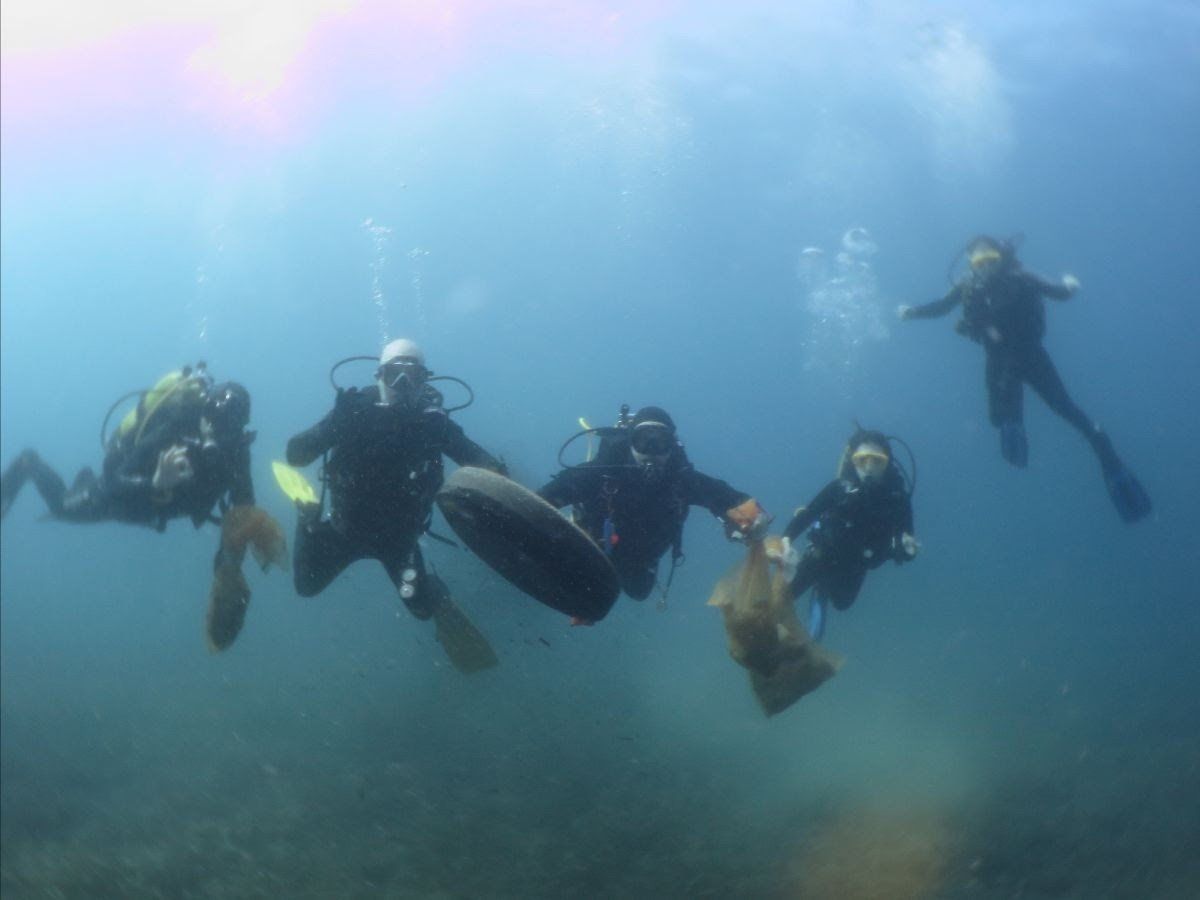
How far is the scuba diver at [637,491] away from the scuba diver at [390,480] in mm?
793

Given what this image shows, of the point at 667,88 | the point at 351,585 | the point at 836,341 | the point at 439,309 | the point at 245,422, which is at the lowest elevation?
the point at 245,422

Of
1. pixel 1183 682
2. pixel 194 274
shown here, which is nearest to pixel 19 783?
pixel 1183 682

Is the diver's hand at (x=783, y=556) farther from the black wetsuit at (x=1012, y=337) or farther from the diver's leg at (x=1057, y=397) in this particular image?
the diver's leg at (x=1057, y=397)

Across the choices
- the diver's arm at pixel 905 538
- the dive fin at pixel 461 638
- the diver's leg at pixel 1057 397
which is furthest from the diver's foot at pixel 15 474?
the diver's leg at pixel 1057 397

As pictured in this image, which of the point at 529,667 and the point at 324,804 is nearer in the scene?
the point at 324,804

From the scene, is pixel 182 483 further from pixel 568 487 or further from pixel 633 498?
pixel 633 498

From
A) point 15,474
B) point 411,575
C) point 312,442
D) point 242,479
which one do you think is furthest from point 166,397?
point 15,474

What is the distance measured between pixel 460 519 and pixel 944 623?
43123 mm

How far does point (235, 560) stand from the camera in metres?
6.44

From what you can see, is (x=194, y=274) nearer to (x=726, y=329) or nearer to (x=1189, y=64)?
(x=726, y=329)

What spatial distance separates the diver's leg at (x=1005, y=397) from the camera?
11430mm

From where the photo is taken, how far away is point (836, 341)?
253ft

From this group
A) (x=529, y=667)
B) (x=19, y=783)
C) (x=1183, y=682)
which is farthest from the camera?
(x=1183, y=682)

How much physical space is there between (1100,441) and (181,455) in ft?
38.3
